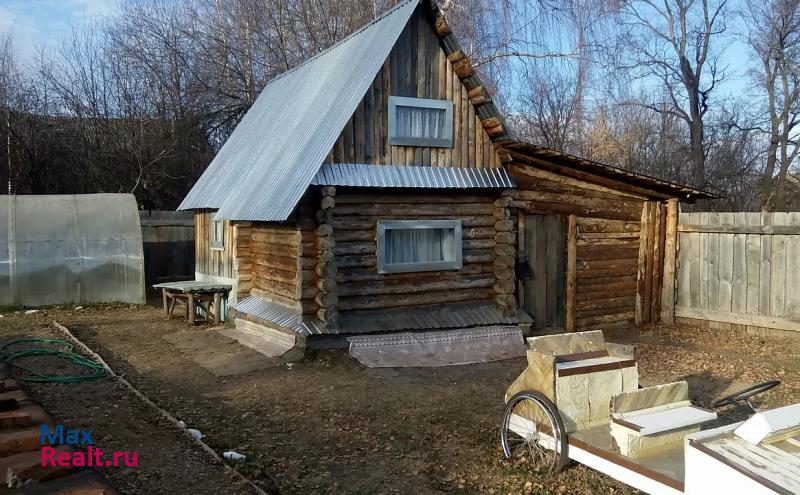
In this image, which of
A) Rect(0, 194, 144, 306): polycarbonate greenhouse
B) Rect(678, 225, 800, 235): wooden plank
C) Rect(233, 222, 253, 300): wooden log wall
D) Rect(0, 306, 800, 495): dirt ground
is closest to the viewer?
Rect(0, 306, 800, 495): dirt ground

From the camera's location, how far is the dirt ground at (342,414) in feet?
18.7

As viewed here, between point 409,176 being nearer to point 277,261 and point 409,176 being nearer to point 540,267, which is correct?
point 277,261

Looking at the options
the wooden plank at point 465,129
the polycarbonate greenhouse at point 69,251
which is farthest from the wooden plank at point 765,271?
the polycarbonate greenhouse at point 69,251

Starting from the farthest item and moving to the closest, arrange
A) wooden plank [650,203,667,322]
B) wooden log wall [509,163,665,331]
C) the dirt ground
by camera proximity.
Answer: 1. wooden plank [650,203,667,322]
2. wooden log wall [509,163,665,331]
3. the dirt ground

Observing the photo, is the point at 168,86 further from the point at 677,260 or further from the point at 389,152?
the point at 677,260

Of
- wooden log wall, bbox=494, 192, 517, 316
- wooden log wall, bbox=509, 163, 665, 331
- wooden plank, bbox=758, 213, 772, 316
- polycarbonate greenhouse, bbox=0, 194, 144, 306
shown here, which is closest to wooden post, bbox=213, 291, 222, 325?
polycarbonate greenhouse, bbox=0, 194, 144, 306

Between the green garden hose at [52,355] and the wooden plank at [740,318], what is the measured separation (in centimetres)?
1140

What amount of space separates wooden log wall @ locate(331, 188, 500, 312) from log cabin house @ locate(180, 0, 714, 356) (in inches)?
1.0

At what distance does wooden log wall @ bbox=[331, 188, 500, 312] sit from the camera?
10.4 m

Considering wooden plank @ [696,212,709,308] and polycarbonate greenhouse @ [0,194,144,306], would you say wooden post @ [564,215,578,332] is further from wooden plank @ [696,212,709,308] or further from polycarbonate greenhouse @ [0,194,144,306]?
polycarbonate greenhouse @ [0,194,144,306]

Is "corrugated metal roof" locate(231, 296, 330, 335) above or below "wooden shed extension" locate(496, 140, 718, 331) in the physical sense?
below

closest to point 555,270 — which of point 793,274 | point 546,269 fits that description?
point 546,269

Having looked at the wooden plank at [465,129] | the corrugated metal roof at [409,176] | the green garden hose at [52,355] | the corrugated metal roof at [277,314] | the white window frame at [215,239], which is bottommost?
the green garden hose at [52,355]

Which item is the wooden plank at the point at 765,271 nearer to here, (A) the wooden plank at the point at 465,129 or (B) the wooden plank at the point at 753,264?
(B) the wooden plank at the point at 753,264
